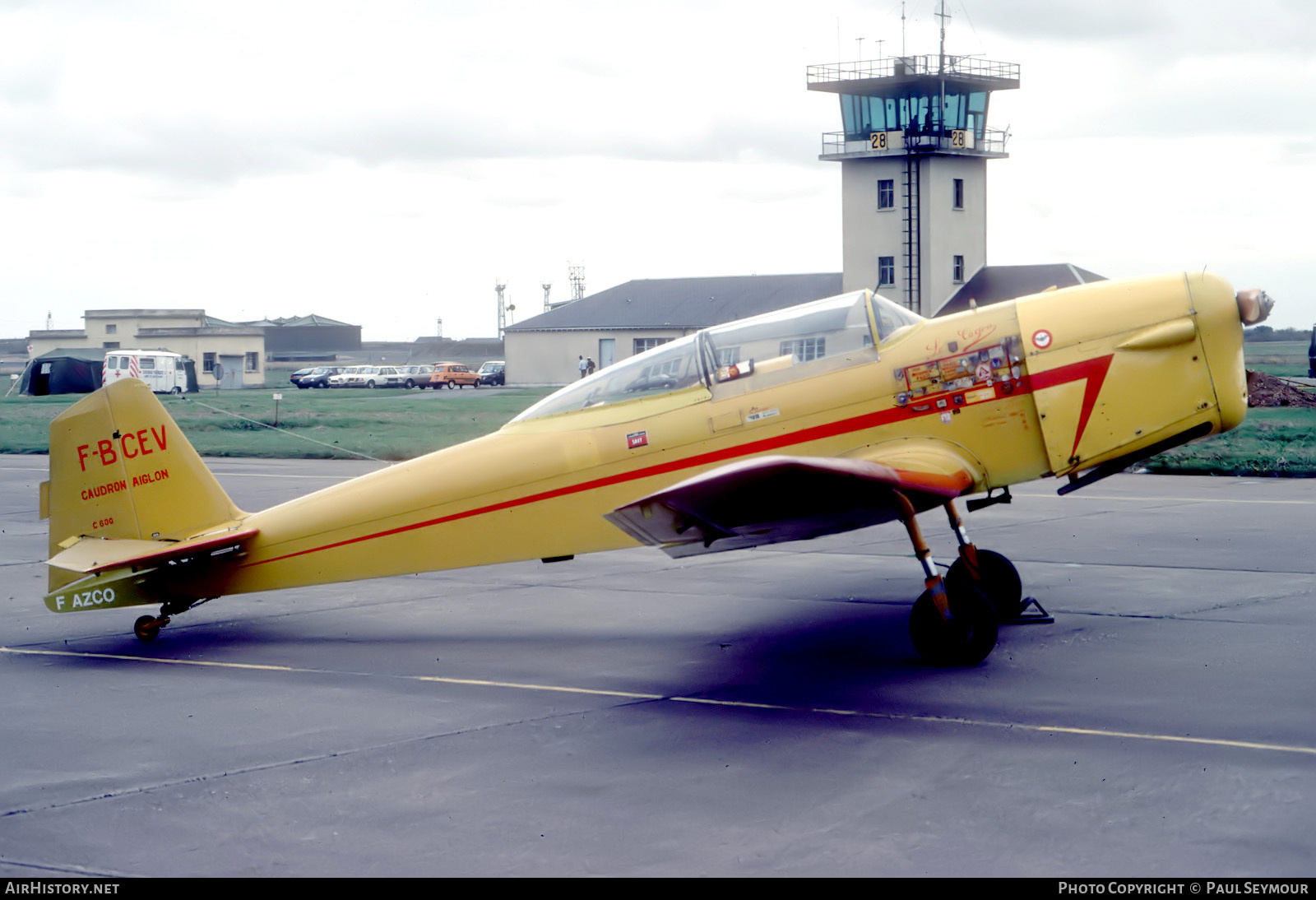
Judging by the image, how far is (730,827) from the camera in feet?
16.4

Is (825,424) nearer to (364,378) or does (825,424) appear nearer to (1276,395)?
(1276,395)

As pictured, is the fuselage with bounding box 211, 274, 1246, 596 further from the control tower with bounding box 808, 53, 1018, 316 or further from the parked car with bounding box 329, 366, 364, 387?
the parked car with bounding box 329, 366, 364, 387

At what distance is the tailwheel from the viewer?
29.6ft

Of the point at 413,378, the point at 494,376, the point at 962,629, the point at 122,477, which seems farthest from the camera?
the point at 494,376

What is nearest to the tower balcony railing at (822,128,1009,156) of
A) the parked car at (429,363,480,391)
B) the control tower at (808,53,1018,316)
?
the control tower at (808,53,1018,316)

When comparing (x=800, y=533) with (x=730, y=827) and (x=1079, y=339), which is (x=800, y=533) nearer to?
(x=1079, y=339)

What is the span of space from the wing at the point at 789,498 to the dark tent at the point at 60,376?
2591 inches

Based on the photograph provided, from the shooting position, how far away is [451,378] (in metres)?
73.5

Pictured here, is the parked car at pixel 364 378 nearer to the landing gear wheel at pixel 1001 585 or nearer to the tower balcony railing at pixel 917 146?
the tower balcony railing at pixel 917 146

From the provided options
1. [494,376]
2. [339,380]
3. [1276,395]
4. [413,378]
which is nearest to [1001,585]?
[1276,395]

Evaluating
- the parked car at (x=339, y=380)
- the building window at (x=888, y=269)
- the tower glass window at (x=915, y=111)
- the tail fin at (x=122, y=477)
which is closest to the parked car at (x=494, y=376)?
the parked car at (x=339, y=380)

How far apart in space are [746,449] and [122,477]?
461 centimetres

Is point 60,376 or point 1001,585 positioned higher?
point 60,376
